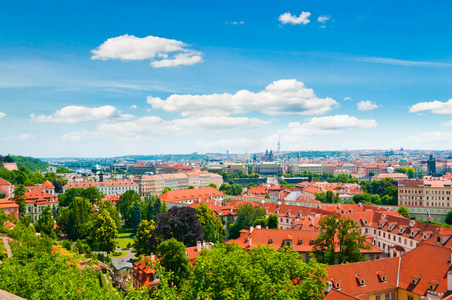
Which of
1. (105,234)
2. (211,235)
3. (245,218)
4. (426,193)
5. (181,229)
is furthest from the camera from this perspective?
(426,193)

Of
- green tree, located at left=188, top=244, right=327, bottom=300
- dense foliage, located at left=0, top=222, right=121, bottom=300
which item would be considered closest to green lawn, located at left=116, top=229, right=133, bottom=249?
dense foliage, located at left=0, top=222, right=121, bottom=300

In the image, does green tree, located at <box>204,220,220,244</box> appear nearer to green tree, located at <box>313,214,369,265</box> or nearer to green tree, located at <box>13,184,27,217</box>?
green tree, located at <box>313,214,369,265</box>

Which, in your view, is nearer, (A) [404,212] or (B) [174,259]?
(B) [174,259]

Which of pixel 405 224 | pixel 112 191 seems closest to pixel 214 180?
pixel 112 191

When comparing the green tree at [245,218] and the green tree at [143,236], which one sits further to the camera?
the green tree at [245,218]

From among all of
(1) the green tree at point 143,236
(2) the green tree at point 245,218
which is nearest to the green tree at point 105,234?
(1) the green tree at point 143,236

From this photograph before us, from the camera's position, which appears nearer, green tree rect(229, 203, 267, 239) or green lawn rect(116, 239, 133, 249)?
green tree rect(229, 203, 267, 239)

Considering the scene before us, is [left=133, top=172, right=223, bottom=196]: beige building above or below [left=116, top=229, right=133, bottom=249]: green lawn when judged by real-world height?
above

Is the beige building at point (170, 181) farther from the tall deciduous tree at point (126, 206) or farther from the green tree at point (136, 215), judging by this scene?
the green tree at point (136, 215)

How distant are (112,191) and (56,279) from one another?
392 feet

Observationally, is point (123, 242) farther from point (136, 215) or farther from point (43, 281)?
point (43, 281)

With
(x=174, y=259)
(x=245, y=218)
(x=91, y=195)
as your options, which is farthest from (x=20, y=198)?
(x=174, y=259)

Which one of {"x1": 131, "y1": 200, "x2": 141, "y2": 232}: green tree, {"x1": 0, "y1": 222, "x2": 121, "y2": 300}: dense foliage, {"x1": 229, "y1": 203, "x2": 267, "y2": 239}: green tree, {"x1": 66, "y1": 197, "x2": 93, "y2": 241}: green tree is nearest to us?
{"x1": 0, "y1": 222, "x2": 121, "y2": 300}: dense foliage

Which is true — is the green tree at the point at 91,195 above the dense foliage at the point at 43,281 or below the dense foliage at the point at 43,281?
below
